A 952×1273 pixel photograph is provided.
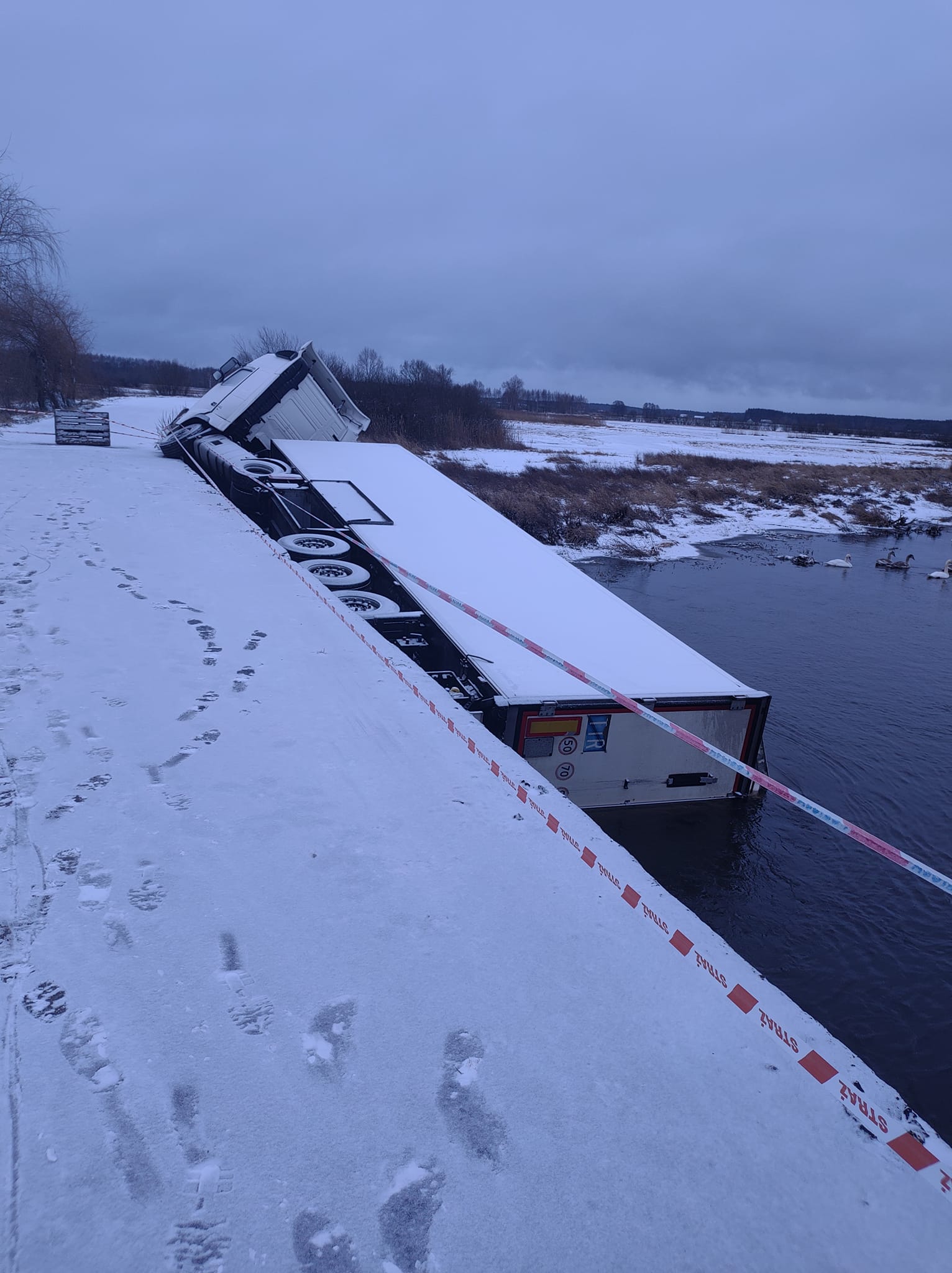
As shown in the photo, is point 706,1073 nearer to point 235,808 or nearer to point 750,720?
point 235,808

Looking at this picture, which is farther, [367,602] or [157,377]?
[157,377]

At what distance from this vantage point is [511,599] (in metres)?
7.00

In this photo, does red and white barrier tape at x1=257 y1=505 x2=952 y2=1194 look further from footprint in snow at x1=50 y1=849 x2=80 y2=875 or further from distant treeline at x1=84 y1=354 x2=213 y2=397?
distant treeline at x1=84 y1=354 x2=213 y2=397

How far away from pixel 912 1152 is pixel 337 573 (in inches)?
249

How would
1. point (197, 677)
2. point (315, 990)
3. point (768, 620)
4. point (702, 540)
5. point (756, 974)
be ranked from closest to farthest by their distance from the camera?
point (315, 990) < point (756, 974) < point (197, 677) < point (768, 620) < point (702, 540)

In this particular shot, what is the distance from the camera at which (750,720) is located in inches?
226

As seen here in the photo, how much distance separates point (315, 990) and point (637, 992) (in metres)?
0.91

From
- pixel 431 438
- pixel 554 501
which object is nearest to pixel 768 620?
pixel 554 501

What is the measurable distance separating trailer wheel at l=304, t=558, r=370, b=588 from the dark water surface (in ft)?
10.6

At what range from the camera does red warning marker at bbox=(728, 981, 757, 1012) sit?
6.77 ft

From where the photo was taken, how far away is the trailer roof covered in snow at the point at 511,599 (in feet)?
18.2

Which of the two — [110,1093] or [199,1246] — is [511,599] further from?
[199,1246]

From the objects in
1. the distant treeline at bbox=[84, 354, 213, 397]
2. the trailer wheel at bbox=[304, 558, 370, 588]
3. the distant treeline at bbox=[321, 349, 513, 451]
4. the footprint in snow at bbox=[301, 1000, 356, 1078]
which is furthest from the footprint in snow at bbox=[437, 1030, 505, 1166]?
the distant treeline at bbox=[84, 354, 213, 397]

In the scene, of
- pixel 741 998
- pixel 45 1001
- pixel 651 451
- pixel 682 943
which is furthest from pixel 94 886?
pixel 651 451
